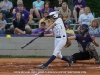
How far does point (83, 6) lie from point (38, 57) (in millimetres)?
3545

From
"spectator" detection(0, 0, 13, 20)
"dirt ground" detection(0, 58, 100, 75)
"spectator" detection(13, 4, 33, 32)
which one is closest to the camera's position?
"dirt ground" detection(0, 58, 100, 75)

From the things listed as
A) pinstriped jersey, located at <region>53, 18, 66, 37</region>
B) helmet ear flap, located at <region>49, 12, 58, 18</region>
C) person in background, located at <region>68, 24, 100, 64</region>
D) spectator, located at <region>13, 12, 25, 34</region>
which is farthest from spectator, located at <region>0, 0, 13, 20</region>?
pinstriped jersey, located at <region>53, 18, 66, 37</region>

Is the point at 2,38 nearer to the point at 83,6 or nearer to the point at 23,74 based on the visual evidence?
the point at 83,6

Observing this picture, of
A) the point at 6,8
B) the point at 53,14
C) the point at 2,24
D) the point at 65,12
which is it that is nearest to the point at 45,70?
the point at 53,14

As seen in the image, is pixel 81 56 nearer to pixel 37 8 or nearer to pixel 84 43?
pixel 84 43

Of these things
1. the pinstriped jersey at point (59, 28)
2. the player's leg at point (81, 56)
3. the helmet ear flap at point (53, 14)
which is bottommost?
the player's leg at point (81, 56)

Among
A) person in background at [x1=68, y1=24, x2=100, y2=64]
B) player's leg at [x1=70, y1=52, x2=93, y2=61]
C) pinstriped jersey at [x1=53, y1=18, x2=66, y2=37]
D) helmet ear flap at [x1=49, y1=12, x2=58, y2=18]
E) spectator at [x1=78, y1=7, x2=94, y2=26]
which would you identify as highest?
helmet ear flap at [x1=49, y1=12, x2=58, y2=18]

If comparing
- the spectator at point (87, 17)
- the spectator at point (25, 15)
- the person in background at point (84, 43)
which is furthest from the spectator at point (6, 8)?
the person in background at point (84, 43)

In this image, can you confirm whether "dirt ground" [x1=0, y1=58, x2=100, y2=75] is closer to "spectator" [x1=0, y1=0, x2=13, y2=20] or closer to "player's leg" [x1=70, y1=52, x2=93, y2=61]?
"player's leg" [x1=70, y1=52, x2=93, y2=61]

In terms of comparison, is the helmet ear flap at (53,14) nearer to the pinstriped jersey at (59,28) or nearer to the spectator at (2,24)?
the pinstriped jersey at (59,28)

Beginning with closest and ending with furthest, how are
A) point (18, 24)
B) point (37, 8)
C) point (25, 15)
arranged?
point (18, 24)
point (25, 15)
point (37, 8)

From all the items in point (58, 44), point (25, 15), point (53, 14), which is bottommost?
point (58, 44)

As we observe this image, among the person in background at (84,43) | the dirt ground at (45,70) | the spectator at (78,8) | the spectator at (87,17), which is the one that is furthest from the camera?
the spectator at (78,8)

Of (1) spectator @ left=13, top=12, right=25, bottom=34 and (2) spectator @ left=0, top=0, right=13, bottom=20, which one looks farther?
(2) spectator @ left=0, top=0, right=13, bottom=20
